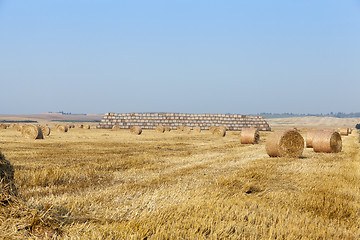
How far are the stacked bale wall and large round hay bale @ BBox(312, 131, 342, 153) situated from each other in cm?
4276

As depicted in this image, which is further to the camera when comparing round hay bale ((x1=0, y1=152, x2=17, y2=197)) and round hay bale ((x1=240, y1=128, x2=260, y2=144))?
round hay bale ((x1=240, y1=128, x2=260, y2=144))

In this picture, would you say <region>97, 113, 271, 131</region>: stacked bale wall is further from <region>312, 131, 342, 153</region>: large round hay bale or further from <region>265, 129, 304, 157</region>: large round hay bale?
<region>265, 129, 304, 157</region>: large round hay bale

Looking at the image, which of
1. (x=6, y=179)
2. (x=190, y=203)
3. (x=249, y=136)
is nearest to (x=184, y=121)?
(x=249, y=136)

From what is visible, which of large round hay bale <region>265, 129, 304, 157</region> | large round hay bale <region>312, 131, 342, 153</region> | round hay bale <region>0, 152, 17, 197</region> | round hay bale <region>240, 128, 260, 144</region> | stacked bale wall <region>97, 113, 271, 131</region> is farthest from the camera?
stacked bale wall <region>97, 113, 271, 131</region>

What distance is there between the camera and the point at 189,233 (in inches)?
199

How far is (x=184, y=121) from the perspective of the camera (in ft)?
207

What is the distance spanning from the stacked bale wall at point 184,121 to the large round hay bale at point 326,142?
4276cm

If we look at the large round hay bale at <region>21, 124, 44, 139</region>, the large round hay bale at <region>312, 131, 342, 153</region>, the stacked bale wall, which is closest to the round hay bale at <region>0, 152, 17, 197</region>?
the large round hay bale at <region>312, 131, 342, 153</region>

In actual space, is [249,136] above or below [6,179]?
below

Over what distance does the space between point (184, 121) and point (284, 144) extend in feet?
156

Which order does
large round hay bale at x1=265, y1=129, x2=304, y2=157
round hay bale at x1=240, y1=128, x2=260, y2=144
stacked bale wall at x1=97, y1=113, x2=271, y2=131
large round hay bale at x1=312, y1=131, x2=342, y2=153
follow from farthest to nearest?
stacked bale wall at x1=97, y1=113, x2=271, y2=131 → round hay bale at x1=240, y1=128, x2=260, y2=144 → large round hay bale at x1=312, y1=131, x2=342, y2=153 → large round hay bale at x1=265, y1=129, x2=304, y2=157

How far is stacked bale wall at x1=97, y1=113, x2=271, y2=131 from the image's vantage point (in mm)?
62219

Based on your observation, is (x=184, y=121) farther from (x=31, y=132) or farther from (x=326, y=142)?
(x=326, y=142)

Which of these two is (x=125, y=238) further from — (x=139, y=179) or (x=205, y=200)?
(x=139, y=179)
